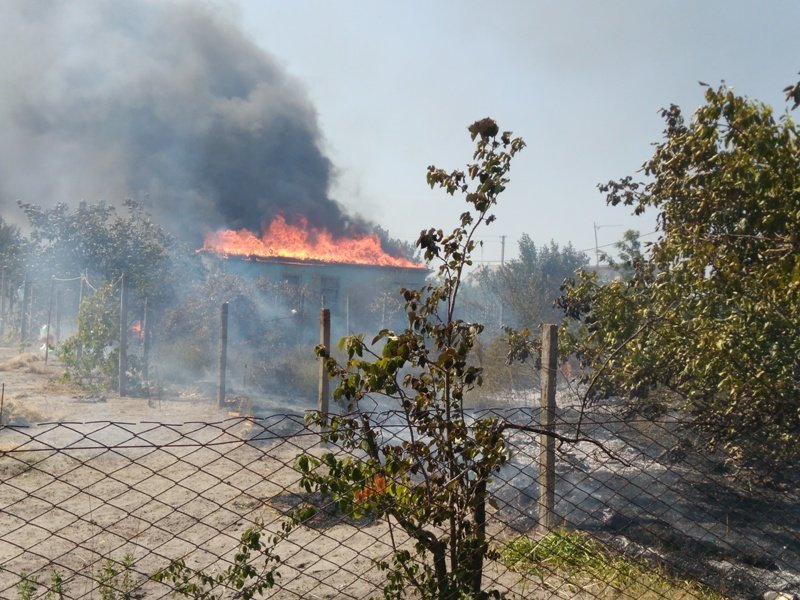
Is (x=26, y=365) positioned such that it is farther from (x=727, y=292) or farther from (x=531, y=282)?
(x=727, y=292)

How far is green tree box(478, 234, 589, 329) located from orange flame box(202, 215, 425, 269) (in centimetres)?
496

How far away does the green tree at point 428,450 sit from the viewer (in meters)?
Answer: 2.64

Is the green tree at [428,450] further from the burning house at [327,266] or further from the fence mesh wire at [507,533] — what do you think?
the burning house at [327,266]

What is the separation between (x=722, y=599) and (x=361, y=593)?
94.3 inches

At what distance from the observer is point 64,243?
21.1 metres

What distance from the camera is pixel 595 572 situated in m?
5.15

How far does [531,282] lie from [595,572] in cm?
1497

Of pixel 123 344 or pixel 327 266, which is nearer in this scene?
pixel 123 344

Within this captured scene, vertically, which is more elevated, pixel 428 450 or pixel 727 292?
pixel 727 292

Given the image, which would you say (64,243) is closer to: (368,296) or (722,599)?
(368,296)

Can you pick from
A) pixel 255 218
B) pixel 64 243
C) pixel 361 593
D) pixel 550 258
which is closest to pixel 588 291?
pixel 361 593

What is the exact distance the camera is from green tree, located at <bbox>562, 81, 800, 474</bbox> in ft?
17.6

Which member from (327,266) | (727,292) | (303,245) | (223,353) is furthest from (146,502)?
(303,245)

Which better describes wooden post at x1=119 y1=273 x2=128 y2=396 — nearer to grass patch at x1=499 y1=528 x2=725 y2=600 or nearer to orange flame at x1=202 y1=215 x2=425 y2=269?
grass patch at x1=499 y1=528 x2=725 y2=600
